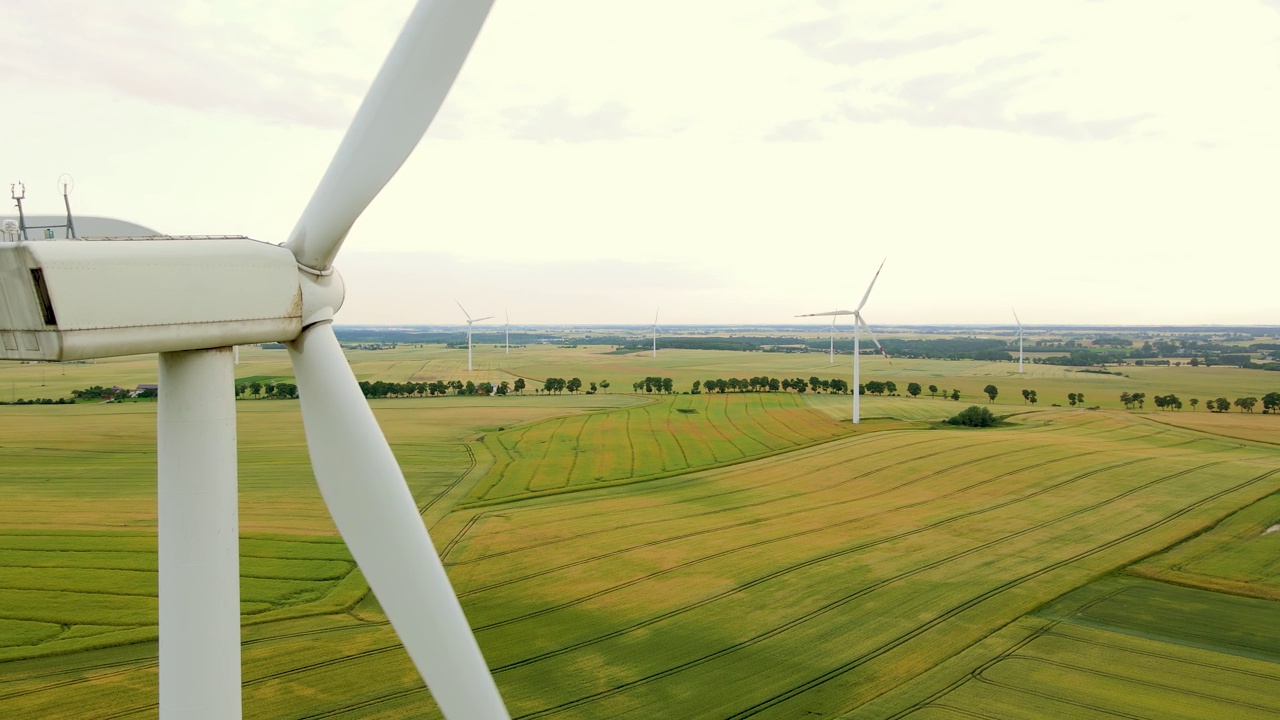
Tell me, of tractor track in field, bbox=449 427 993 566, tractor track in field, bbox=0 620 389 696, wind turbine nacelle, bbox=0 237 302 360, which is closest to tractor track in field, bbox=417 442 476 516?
tractor track in field, bbox=449 427 993 566

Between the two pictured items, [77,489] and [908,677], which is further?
[77,489]

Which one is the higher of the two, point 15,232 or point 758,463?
point 15,232

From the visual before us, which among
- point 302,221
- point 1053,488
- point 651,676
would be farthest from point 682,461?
point 302,221

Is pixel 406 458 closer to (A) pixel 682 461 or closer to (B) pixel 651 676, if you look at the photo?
(A) pixel 682 461

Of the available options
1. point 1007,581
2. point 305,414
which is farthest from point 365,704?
point 1007,581

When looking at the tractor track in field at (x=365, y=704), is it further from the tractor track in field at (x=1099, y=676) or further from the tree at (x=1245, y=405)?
the tree at (x=1245, y=405)

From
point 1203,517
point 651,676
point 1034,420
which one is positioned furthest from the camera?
point 1034,420

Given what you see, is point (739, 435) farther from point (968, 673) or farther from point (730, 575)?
point (968, 673)

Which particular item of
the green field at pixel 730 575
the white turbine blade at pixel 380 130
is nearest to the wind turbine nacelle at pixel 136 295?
the white turbine blade at pixel 380 130
